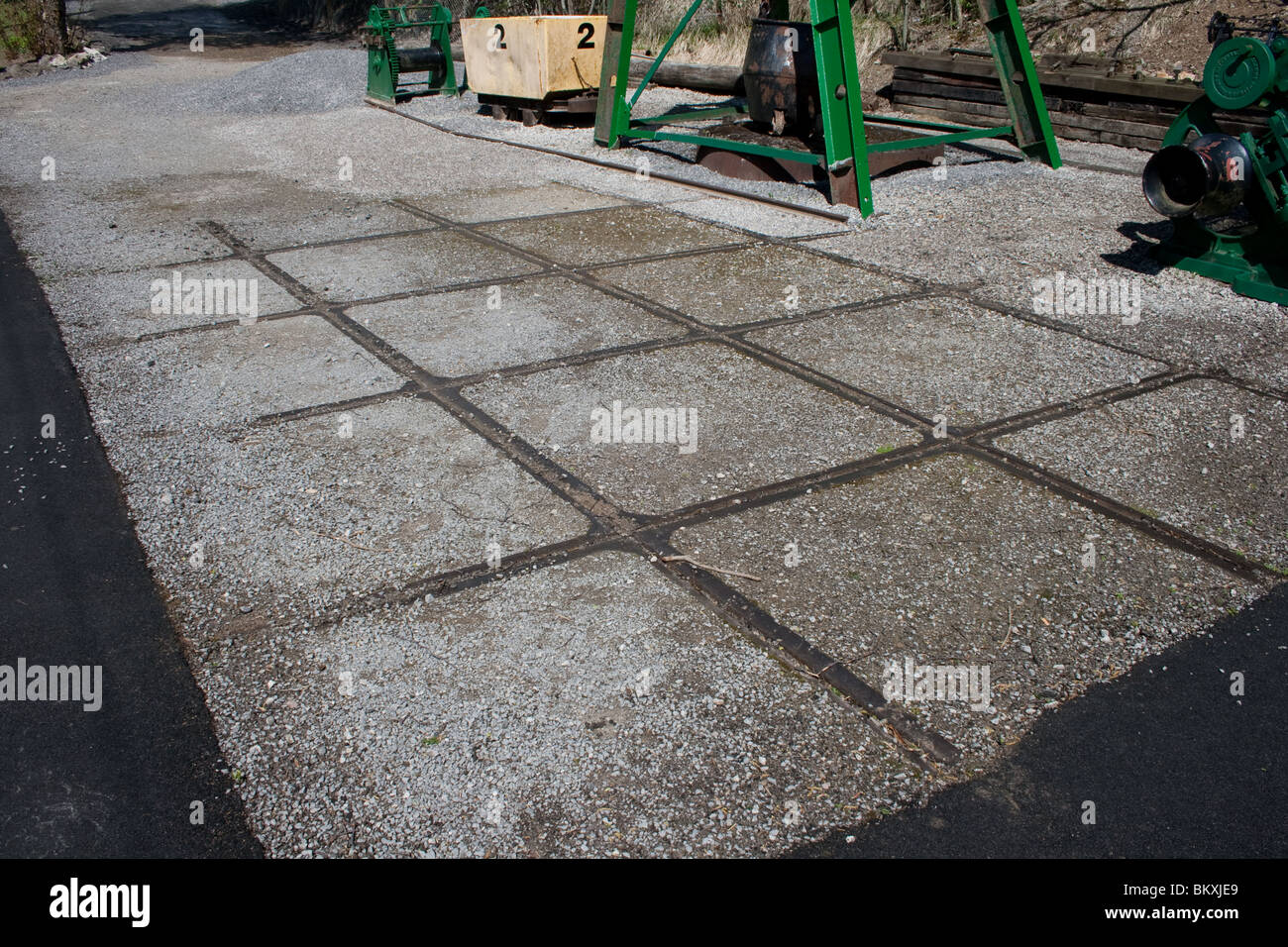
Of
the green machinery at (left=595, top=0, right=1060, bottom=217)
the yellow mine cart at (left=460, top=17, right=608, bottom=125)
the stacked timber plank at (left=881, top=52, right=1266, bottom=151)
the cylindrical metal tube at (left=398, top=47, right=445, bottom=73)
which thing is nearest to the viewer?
the green machinery at (left=595, top=0, right=1060, bottom=217)

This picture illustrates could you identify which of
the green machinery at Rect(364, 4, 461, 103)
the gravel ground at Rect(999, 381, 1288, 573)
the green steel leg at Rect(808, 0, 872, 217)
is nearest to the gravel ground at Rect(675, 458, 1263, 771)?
the gravel ground at Rect(999, 381, 1288, 573)

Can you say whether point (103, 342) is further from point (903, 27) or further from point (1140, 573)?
point (903, 27)

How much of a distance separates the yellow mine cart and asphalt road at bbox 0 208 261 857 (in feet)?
28.2

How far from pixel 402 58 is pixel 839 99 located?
8088 millimetres

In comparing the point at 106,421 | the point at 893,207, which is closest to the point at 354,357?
the point at 106,421

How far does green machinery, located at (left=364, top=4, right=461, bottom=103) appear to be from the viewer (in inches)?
521

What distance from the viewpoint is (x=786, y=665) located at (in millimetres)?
2963

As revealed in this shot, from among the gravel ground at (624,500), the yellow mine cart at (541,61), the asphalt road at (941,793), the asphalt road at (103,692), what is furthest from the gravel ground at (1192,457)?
the yellow mine cart at (541,61)

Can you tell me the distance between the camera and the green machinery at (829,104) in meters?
7.65

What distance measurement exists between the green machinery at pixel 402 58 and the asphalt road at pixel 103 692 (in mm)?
10271

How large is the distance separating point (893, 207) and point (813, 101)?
175 cm

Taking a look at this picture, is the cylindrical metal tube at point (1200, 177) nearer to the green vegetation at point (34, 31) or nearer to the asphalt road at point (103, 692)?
the asphalt road at point (103, 692)

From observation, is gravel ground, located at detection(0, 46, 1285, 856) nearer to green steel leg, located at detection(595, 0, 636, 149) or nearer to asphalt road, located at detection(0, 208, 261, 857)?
asphalt road, located at detection(0, 208, 261, 857)

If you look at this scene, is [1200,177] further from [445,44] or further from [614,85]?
[445,44]
